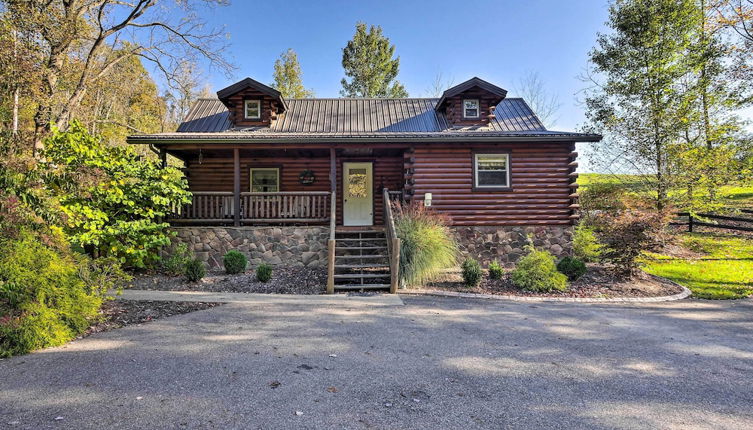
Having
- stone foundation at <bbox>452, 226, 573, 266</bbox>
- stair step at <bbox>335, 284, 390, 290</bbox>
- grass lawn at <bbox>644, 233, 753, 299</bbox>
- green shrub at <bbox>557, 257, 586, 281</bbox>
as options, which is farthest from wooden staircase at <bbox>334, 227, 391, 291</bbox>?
grass lawn at <bbox>644, 233, 753, 299</bbox>

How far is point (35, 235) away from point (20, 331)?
138 cm

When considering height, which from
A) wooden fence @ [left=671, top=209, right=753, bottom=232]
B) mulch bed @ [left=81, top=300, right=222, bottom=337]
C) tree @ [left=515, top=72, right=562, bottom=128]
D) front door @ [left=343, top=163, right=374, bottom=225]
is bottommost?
mulch bed @ [left=81, top=300, right=222, bottom=337]

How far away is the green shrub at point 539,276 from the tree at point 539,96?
69.1 ft

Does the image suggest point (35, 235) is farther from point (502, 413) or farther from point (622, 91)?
point (622, 91)

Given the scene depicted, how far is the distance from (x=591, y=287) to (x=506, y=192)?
3.44 metres

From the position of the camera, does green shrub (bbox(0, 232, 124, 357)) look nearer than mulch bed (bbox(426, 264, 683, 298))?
Yes

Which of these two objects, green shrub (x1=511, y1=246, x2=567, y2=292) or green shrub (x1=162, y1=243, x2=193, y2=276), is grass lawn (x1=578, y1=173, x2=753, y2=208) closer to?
green shrub (x1=511, y1=246, x2=567, y2=292)

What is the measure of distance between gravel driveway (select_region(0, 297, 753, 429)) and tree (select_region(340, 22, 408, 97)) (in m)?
22.8

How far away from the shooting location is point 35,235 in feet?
15.1

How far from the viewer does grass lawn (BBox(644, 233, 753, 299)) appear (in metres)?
7.99

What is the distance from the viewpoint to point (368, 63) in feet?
83.1

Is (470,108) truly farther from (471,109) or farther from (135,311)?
(135,311)

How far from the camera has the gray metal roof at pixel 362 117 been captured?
38.7 ft

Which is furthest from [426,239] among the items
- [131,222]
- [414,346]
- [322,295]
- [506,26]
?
[506,26]
